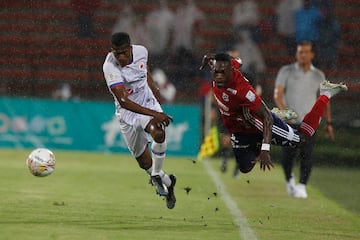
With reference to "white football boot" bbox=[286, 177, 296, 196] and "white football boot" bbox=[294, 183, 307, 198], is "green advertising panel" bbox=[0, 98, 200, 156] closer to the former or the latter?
"white football boot" bbox=[286, 177, 296, 196]

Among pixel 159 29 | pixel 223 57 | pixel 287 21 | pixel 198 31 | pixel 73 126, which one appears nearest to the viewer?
pixel 223 57

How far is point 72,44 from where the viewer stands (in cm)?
2094

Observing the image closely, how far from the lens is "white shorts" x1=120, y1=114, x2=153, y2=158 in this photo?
1121 cm

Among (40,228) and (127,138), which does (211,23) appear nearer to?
(127,138)

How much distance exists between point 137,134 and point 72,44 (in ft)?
32.6

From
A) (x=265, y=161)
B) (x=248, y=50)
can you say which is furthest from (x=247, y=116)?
(x=248, y=50)

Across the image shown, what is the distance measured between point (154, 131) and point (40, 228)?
6.36 feet

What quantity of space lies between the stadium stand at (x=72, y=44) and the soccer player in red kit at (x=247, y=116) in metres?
8.11

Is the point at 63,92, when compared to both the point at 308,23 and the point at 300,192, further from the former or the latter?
the point at 300,192

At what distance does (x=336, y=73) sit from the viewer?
1972 cm

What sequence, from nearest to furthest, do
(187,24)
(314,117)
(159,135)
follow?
(159,135), (314,117), (187,24)

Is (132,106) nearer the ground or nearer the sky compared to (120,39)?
nearer the ground

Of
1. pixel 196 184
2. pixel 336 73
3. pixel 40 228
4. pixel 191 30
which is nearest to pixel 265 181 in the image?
pixel 196 184

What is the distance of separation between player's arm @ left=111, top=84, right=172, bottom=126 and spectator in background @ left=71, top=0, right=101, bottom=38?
9.97 meters
